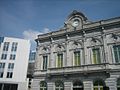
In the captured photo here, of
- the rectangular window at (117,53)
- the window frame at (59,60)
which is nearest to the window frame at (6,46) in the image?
the window frame at (59,60)

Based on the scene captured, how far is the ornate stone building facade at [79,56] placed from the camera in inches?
820

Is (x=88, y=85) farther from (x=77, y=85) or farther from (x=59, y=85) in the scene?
(x=59, y=85)

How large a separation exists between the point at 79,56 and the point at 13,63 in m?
28.6

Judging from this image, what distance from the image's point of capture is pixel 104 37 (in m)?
22.5

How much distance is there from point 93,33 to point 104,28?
74.6 inches

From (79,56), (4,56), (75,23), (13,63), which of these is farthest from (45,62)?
(4,56)

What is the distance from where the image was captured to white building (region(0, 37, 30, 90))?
4441 cm

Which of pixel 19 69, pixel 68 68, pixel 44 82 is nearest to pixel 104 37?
pixel 68 68

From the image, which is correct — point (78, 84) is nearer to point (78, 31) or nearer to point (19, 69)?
point (78, 31)

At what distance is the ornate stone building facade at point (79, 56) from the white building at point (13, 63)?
2097cm

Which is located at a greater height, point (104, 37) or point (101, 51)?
point (104, 37)

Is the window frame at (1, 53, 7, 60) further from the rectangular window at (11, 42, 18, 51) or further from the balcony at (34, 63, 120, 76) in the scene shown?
the balcony at (34, 63, 120, 76)

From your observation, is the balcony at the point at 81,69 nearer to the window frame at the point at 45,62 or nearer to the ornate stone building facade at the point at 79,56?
the ornate stone building facade at the point at 79,56

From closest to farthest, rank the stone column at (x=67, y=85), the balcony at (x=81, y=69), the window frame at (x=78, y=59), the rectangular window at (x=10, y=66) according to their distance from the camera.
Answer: the balcony at (x=81, y=69) → the stone column at (x=67, y=85) → the window frame at (x=78, y=59) → the rectangular window at (x=10, y=66)
